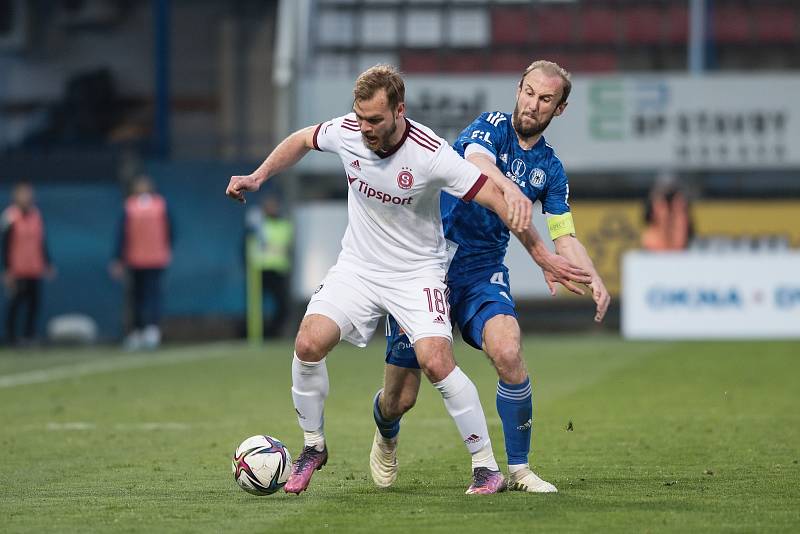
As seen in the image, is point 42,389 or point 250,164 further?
point 250,164

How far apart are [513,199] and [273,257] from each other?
14163 mm

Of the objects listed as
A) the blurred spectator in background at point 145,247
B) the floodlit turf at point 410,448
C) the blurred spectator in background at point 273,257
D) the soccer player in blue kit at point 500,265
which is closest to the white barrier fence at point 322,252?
the blurred spectator in background at point 273,257

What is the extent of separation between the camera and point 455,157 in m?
6.64

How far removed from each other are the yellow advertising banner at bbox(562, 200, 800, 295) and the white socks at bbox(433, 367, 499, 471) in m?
14.3

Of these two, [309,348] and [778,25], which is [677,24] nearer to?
[778,25]

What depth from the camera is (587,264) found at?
6.86 m

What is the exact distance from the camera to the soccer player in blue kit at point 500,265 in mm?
6855

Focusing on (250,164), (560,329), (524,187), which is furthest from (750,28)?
(524,187)

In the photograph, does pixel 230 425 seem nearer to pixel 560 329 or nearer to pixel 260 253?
pixel 260 253

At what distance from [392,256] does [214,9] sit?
2286 cm

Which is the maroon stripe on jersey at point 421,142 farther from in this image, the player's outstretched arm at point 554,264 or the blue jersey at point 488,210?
the player's outstretched arm at point 554,264

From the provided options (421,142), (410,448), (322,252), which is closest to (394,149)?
(421,142)

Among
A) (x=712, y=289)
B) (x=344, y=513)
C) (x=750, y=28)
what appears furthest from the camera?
(x=750, y=28)

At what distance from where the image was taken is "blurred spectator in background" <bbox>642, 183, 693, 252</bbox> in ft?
64.8
